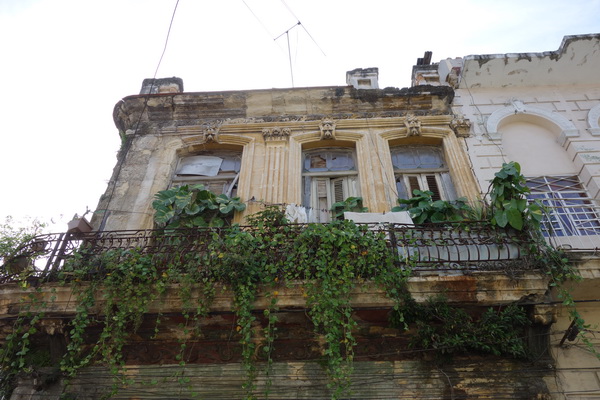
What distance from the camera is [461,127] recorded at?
772 centimetres

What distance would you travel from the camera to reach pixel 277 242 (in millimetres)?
5098

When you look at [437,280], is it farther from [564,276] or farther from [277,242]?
[277,242]

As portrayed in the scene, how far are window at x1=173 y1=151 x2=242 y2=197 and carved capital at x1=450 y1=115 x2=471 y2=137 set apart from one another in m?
3.92

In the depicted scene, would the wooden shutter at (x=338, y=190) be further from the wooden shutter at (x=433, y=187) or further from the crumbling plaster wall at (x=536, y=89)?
the crumbling plaster wall at (x=536, y=89)

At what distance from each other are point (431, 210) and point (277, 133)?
3175 mm

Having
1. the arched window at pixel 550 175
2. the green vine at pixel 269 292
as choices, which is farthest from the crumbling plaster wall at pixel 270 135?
the green vine at pixel 269 292

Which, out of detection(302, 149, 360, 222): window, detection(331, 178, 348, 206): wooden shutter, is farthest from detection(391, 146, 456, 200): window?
detection(331, 178, 348, 206): wooden shutter

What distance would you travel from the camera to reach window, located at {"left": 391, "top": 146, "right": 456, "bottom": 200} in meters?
7.16

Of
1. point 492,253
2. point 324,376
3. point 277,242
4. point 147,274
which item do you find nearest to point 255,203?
point 277,242

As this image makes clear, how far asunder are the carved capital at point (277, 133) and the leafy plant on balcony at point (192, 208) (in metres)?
1.64

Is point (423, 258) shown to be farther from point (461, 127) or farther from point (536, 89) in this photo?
point (536, 89)

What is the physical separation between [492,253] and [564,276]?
80 cm

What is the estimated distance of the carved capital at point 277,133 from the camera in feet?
25.8

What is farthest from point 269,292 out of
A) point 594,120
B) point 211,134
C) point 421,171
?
point 594,120
